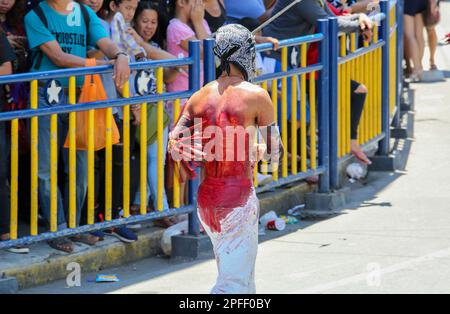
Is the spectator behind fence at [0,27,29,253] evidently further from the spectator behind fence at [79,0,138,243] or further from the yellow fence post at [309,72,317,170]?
the yellow fence post at [309,72,317,170]

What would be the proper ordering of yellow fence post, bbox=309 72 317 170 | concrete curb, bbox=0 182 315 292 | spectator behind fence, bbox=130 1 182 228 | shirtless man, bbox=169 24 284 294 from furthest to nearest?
yellow fence post, bbox=309 72 317 170 < spectator behind fence, bbox=130 1 182 228 < concrete curb, bbox=0 182 315 292 < shirtless man, bbox=169 24 284 294

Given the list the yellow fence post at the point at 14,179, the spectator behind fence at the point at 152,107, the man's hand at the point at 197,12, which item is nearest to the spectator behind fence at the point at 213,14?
the man's hand at the point at 197,12

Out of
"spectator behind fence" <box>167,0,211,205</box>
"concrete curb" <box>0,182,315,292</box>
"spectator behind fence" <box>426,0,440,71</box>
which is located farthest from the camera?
"spectator behind fence" <box>426,0,440,71</box>

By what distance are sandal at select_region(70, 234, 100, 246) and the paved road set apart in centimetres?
25

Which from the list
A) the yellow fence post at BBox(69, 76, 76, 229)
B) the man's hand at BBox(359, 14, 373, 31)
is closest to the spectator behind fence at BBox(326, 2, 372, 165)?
the man's hand at BBox(359, 14, 373, 31)

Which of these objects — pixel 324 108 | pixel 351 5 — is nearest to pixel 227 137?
pixel 324 108

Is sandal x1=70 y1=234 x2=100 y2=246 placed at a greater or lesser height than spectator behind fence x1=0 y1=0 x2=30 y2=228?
lesser

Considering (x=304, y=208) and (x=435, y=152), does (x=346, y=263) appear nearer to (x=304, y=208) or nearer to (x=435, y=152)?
(x=304, y=208)

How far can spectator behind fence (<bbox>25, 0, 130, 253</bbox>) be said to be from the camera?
325 inches

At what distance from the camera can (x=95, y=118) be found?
Answer: 27.5ft

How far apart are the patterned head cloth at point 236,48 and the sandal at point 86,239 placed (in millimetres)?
2416
